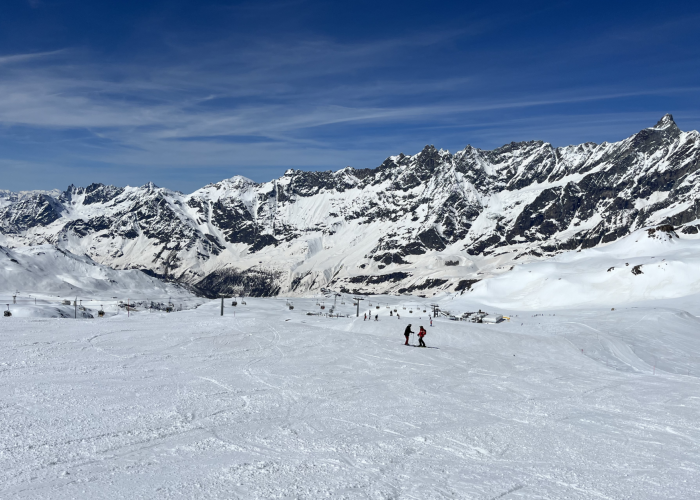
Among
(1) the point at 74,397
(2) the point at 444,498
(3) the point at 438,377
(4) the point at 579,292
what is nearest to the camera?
(2) the point at 444,498

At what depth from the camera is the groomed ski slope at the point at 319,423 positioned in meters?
10.0

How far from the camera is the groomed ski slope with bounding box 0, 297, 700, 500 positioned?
1001 centimetres

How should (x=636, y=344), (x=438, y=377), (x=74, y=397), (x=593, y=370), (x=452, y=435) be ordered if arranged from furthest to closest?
(x=636, y=344) < (x=593, y=370) < (x=438, y=377) < (x=74, y=397) < (x=452, y=435)

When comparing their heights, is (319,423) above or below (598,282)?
below

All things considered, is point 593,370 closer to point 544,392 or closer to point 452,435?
point 544,392

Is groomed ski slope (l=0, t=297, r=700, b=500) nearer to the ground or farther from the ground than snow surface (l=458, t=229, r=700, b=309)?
nearer to the ground

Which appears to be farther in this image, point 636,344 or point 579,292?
point 579,292

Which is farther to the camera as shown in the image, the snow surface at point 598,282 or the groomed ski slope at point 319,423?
the snow surface at point 598,282

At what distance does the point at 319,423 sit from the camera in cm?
1415

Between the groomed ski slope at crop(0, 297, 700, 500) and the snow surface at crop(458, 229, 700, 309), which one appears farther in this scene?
the snow surface at crop(458, 229, 700, 309)

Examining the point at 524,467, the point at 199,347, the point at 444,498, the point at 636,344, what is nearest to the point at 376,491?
the point at 444,498

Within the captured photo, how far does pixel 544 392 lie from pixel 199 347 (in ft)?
53.3

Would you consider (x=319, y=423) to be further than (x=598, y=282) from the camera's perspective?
No

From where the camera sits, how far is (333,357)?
25.8 m
